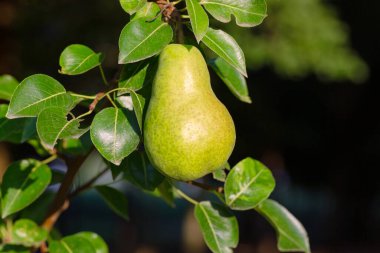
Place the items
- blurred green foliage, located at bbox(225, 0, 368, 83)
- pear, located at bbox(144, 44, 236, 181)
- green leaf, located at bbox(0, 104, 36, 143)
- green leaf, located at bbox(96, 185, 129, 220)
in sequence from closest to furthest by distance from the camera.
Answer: pear, located at bbox(144, 44, 236, 181)
green leaf, located at bbox(0, 104, 36, 143)
green leaf, located at bbox(96, 185, 129, 220)
blurred green foliage, located at bbox(225, 0, 368, 83)

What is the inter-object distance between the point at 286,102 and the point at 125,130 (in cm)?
850

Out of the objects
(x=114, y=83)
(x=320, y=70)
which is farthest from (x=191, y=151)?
(x=320, y=70)

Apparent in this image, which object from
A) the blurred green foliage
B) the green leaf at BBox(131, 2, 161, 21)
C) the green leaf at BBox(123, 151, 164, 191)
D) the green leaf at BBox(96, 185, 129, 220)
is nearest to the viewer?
the green leaf at BBox(131, 2, 161, 21)

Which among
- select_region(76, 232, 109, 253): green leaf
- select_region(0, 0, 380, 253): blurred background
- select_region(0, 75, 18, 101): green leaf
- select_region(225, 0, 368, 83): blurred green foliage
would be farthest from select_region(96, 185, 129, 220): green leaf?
select_region(225, 0, 368, 83): blurred green foliage

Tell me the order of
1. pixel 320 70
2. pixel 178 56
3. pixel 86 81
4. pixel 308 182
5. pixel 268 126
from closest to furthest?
1. pixel 178 56
2. pixel 320 70
3. pixel 86 81
4. pixel 268 126
5. pixel 308 182

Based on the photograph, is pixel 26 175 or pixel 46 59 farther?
pixel 46 59

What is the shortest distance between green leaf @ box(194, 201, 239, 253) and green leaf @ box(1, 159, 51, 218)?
291 mm

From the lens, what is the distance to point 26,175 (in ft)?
3.99

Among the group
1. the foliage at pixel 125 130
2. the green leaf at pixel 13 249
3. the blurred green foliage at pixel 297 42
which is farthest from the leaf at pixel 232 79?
the blurred green foliage at pixel 297 42

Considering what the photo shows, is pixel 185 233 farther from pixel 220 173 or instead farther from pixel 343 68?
pixel 220 173

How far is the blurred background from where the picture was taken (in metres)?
5.73

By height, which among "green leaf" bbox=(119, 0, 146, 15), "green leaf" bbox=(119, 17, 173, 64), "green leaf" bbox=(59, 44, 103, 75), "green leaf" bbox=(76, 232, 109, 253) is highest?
"green leaf" bbox=(119, 0, 146, 15)

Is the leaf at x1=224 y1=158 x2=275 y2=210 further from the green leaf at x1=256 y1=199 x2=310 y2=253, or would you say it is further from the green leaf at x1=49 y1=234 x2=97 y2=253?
the green leaf at x1=49 y1=234 x2=97 y2=253

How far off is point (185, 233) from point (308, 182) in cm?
367
